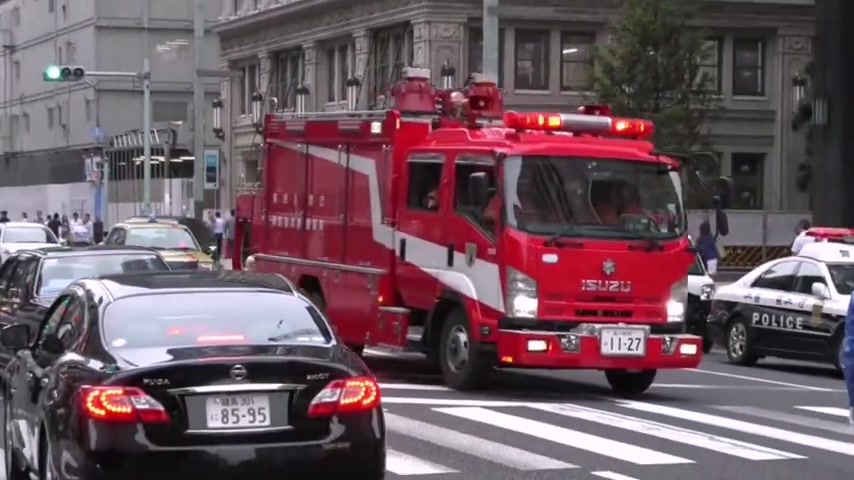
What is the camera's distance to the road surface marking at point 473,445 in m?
12.7

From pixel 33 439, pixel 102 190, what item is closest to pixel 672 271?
pixel 33 439

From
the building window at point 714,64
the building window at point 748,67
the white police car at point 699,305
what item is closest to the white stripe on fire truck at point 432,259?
the white police car at point 699,305

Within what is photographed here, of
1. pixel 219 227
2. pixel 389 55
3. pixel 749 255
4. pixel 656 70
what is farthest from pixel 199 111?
pixel 749 255

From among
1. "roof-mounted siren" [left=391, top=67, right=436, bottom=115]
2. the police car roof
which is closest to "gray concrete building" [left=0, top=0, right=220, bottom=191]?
the police car roof

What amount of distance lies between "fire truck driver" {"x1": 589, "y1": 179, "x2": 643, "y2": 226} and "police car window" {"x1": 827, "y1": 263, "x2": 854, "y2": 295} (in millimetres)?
5562

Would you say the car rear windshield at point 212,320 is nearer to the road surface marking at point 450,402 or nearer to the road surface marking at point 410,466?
the road surface marking at point 410,466

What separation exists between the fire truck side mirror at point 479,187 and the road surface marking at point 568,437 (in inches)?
86.7

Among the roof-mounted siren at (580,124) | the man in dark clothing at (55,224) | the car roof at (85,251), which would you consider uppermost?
the roof-mounted siren at (580,124)

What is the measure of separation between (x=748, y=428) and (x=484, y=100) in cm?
569

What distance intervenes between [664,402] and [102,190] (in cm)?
4661

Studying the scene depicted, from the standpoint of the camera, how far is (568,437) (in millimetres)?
14273

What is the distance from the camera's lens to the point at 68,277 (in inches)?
666

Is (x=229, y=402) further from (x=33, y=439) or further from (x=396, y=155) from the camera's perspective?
(x=396, y=155)

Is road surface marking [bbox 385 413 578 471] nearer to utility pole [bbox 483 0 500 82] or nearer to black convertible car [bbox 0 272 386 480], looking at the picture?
black convertible car [bbox 0 272 386 480]
